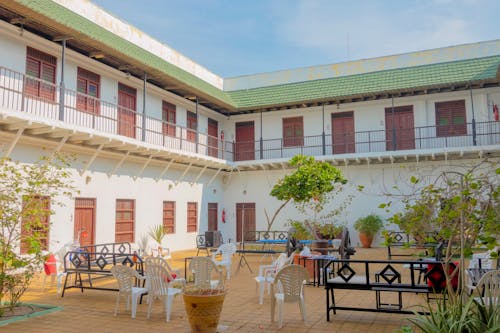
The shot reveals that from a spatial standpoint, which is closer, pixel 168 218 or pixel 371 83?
pixel 168 218

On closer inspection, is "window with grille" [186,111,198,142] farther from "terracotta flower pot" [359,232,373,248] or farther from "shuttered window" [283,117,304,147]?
"terracotta flower pot" [359,232,373,248]

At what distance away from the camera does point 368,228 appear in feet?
59.9

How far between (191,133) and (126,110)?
4.40 m

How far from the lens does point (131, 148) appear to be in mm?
14430

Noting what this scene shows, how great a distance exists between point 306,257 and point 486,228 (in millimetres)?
5359

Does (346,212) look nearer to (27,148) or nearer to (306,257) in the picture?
(306,257)

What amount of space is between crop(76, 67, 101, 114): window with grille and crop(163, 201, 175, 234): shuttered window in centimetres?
509

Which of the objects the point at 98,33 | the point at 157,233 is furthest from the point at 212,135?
the point at 98,33

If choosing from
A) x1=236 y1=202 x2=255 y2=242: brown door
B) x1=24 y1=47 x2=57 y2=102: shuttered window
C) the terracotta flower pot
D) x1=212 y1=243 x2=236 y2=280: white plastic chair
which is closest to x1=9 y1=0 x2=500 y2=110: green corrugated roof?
x1=24 y1=47 x2=57 y2=102: shuttered window

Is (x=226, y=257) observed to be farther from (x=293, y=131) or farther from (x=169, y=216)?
(x=293, y=131)

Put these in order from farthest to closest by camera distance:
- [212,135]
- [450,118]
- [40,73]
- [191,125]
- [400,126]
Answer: [212,135]
[191,125]
[400,126]
[450,118]
[40,73]

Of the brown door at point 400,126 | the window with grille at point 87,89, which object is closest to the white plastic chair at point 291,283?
the window with grille at point 87,89

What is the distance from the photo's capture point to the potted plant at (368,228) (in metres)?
18.3

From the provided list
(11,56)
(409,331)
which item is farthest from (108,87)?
(409,331)
